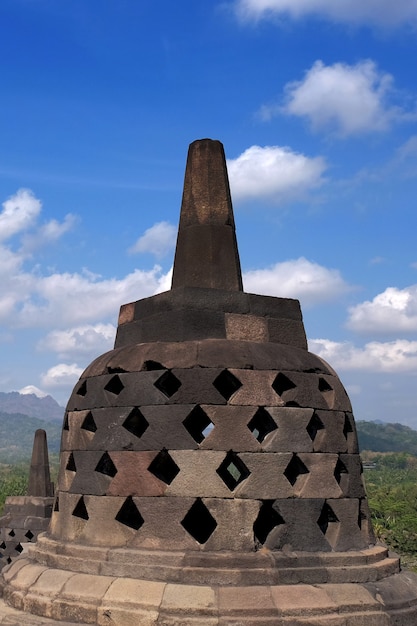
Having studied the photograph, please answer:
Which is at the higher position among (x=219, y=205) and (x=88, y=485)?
(x=219, y=205)

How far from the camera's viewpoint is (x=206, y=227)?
22.5 feet

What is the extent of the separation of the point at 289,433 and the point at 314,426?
0.41m

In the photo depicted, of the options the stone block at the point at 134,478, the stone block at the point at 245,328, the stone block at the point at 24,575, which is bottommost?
the stone block at the point at 24,575

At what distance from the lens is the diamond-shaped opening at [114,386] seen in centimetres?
620

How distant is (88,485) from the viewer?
604 cm

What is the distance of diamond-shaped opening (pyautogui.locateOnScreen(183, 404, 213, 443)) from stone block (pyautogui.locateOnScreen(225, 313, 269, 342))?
76 centimetres

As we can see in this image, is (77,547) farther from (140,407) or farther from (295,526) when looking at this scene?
(295,526)

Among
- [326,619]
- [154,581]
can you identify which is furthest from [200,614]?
[326,619]

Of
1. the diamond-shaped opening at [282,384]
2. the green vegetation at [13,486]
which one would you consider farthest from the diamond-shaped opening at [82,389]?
the green vegetation at [13,486]

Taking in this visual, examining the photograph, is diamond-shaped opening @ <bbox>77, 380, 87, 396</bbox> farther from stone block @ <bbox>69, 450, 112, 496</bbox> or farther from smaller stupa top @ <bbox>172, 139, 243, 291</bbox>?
smaller stupa top @ <bbox>172, 139, 243, 291</bbox>

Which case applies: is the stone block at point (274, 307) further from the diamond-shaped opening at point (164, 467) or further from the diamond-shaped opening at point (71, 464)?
the diamond-shaped opening at point (71, 464)

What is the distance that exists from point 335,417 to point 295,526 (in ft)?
3.57

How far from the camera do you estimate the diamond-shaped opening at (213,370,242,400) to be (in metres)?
5.84

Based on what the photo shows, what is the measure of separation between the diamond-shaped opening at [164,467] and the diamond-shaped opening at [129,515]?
0.98ft
